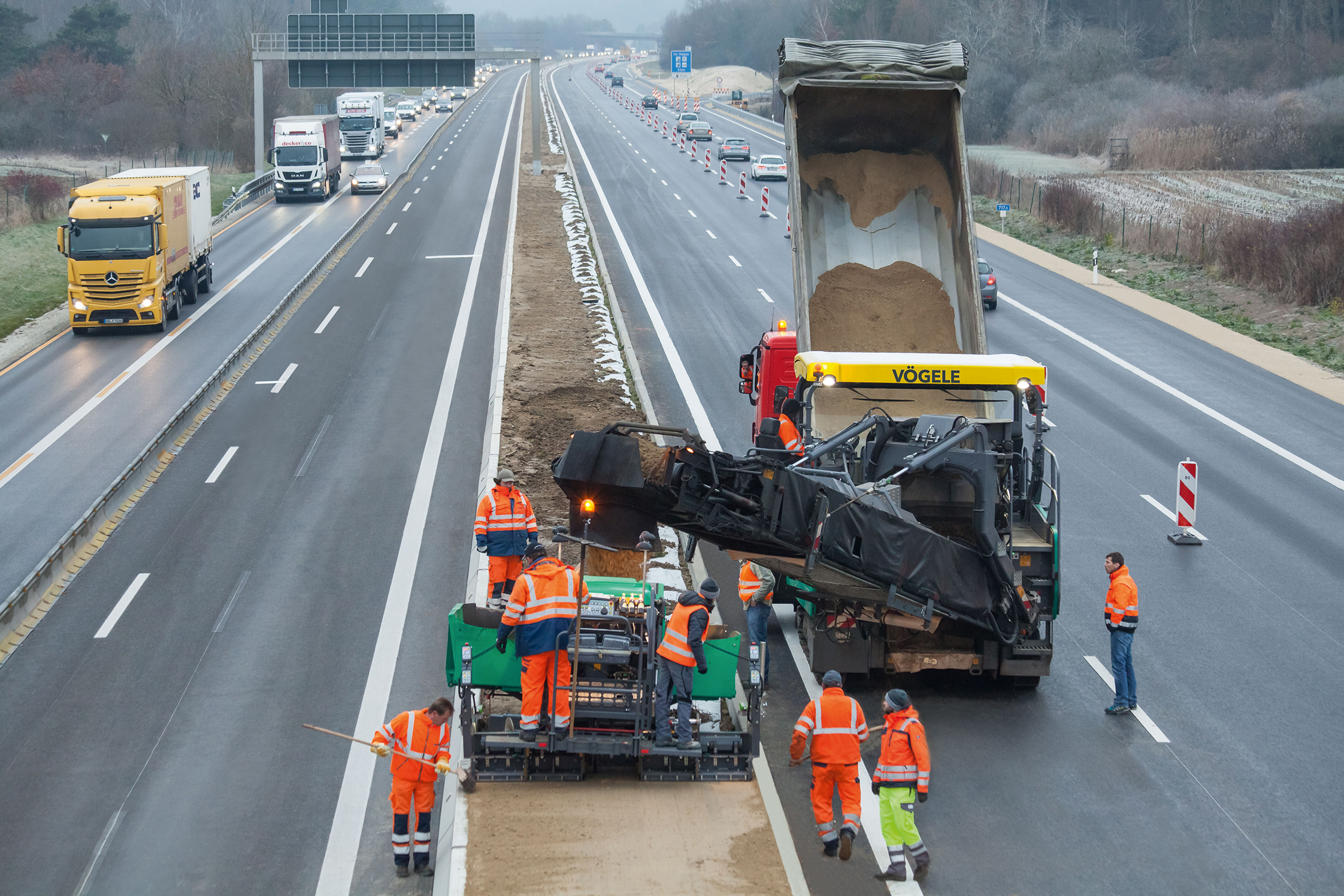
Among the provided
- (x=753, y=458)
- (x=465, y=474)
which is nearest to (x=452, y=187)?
(x=465, y=474)

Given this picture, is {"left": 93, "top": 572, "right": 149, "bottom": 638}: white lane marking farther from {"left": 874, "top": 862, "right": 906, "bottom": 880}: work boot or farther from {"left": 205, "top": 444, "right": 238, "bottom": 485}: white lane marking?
{"left": 874, "top": 862, "right": 906, "bottom": 880}: work boot

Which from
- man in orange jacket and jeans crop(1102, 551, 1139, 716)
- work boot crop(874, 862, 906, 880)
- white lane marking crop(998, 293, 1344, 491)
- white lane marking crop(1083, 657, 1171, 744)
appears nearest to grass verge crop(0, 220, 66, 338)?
white lane marking crop(998, 293, 1344, 491)

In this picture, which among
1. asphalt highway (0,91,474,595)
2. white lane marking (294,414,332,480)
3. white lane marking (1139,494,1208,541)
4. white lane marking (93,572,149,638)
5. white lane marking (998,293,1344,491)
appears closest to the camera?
white lane marking (93,572,149,638)

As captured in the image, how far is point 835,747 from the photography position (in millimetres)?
9898

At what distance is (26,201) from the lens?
5141cm

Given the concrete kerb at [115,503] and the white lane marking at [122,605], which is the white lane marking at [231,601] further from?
the concrete kerb at [115,503]

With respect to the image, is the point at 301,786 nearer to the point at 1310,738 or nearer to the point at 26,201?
the point at 1310,738

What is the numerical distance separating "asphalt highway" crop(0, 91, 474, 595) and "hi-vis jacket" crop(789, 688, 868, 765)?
11.0m

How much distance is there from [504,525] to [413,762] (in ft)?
14.7

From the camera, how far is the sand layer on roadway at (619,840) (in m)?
9.33

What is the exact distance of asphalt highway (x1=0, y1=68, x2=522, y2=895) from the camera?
10602mm

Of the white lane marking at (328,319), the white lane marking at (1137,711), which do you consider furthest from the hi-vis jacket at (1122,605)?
the white lane marking at (328,319)

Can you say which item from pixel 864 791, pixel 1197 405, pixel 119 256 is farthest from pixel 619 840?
pixel 119 256

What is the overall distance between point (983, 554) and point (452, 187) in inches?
1904
